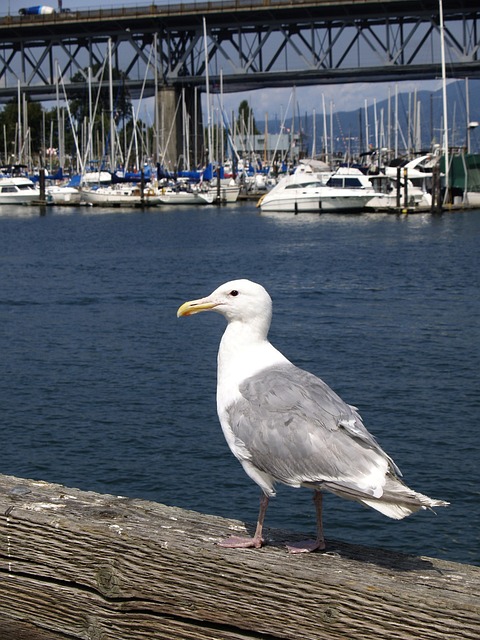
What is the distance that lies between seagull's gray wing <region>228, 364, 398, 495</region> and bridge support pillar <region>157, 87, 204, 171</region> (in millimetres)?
84977

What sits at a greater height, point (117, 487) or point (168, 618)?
point (168, 618)

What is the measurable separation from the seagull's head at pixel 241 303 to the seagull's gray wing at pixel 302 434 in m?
0.26

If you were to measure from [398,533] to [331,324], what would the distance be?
12.6m

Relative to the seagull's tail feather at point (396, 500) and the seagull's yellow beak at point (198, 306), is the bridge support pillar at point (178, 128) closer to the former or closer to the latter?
the seagull's yellow beak at point (198, 306)

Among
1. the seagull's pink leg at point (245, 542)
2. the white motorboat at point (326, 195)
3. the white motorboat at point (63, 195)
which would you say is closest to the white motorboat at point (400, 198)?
the white motorboat at point (326, 195)

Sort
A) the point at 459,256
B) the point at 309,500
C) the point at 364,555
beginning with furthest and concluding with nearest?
the point at 459,256 → the point at 309,500 → the point at 364,555

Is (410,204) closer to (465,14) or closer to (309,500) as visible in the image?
(465,14)

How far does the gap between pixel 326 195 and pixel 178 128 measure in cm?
3267

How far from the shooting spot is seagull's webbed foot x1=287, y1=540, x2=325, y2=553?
359 cm

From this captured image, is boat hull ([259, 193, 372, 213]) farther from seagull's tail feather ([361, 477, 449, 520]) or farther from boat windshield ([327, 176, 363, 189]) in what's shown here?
seagull's tail feather ([361, 477, 449, 520])

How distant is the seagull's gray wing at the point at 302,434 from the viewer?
153 inches

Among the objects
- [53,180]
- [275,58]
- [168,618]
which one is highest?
[275,58]

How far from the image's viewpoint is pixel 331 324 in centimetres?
2278

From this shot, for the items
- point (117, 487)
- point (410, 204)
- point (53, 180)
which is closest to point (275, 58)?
point (53, 180)
